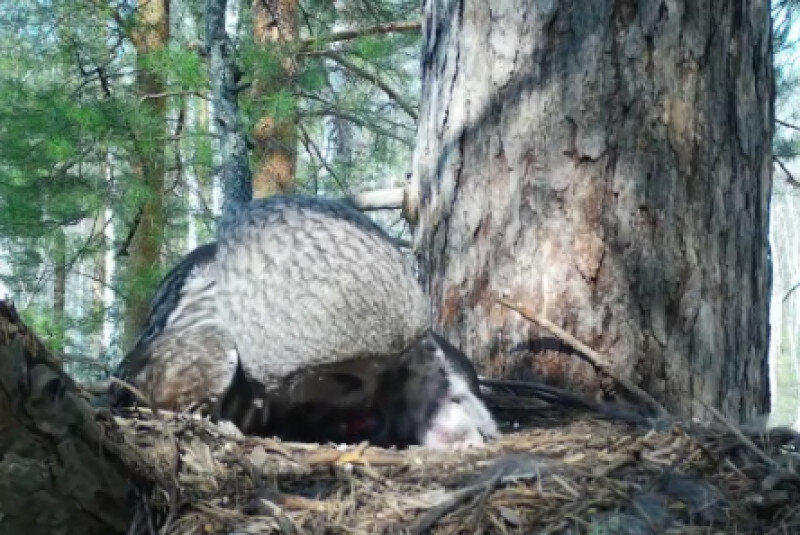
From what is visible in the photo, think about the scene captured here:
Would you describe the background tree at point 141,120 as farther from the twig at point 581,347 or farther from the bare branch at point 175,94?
the twig at point 581,347

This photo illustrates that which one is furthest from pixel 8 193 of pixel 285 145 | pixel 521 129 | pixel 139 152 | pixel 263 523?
pixel 263 523

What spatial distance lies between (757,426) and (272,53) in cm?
708

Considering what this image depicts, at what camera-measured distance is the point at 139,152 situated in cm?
952

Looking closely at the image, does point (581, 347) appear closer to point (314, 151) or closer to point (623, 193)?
point (623, 193)

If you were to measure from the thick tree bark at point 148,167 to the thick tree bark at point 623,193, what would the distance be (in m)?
5.77

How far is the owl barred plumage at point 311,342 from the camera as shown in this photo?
283cm

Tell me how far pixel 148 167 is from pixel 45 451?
8.30 metres

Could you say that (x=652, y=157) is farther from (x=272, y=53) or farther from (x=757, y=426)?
(x=272, y=53)

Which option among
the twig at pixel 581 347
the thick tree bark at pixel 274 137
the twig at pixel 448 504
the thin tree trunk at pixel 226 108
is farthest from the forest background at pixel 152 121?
the twig at pixel 448 504

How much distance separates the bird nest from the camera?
2125 millimetres

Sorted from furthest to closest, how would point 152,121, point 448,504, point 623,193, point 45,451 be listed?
1. point 152,121
2. point 623,193
3. point 448,504
4. point 45,451

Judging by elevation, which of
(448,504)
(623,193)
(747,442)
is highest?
(623,193)

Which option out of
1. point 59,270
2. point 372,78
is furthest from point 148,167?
point 372,78

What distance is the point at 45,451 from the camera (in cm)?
191
